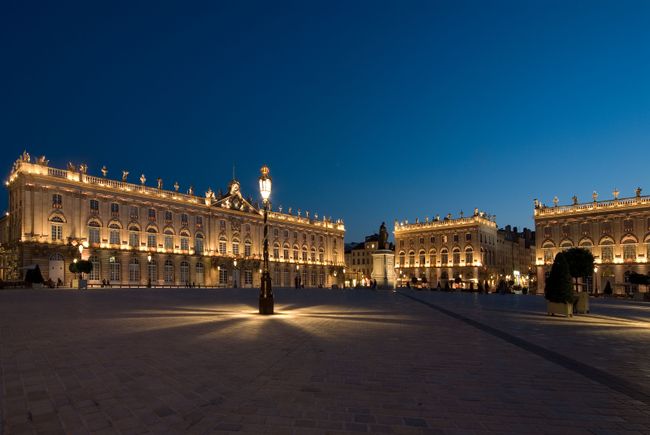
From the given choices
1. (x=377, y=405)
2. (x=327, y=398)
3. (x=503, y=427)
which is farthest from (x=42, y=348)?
(x=503, y=427)

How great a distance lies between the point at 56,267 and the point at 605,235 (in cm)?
7275

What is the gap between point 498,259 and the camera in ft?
328

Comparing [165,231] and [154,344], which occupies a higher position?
[165,231]

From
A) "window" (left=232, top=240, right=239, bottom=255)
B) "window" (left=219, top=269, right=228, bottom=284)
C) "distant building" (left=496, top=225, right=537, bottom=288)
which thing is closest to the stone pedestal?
"window" (left=219, top=269, right=228, bottom=284)

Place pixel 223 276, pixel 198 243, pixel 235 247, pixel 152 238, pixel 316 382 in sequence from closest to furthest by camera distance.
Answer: pixel 316 382 → pixel 152 238 → pixel 198 243 → pixel 223 276 → pixel 235 247

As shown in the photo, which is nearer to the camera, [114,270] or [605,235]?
[114,270]

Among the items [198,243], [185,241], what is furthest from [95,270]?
[198,243]

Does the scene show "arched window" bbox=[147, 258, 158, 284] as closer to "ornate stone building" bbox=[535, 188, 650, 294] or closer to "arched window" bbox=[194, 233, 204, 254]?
"arched window" bbox=[194, 233, 204, 254]

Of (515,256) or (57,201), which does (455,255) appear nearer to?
(515,256)

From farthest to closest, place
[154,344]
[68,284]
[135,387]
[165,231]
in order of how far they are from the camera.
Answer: [165,231]
[68,284]
[154,344]
[135,387]

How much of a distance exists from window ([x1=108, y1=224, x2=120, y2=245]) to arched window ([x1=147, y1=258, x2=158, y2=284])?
532 cm

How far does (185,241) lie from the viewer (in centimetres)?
7300

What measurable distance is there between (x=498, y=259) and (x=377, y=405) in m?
101

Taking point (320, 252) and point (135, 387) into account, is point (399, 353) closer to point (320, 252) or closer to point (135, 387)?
point (135, 387)
